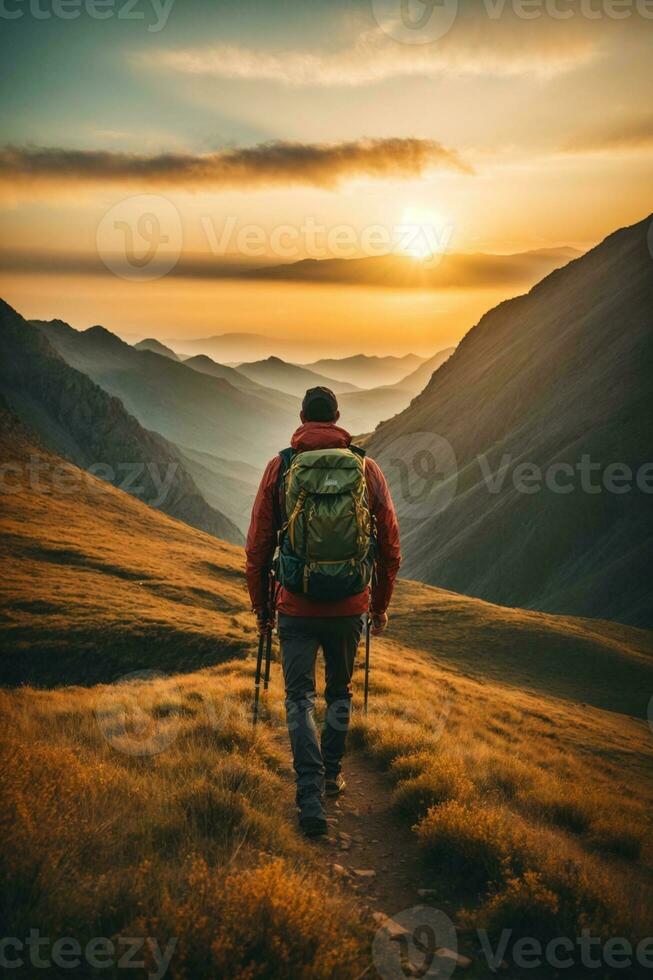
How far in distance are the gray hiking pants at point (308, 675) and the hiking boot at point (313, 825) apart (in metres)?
0.05

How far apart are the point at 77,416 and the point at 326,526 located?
422ft

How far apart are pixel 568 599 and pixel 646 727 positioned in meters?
41.2

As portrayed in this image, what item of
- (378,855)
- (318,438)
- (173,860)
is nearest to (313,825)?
(378,855)

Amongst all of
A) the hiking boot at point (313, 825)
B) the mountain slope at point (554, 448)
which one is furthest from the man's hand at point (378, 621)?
the mountain slope at point (554, 448)

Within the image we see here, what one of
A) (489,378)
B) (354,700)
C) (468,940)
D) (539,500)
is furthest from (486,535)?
(468,940)

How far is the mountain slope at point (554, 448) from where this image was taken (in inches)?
3071

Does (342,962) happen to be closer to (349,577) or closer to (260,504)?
(349,577)

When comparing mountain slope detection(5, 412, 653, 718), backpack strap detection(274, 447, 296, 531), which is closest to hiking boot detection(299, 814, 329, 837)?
backpack strap detection(274, 447, 296, 531)

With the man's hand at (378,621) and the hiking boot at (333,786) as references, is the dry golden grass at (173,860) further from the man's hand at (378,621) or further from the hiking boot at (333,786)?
the man's hand at (378,621)

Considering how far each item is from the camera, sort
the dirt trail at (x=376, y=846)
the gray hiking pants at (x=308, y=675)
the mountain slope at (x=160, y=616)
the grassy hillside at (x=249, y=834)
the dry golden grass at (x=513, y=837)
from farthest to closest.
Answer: the mountain slope at (x=160, y=616) < the gray hiking pants at (x=308, y=675) < the dirt trail at (x=376, y=846) < the dry golden grass at (x=513, y=837) < the grassy hillside at (x=249, y=834)

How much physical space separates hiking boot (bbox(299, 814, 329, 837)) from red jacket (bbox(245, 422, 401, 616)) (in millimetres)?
1882

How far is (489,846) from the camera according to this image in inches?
199

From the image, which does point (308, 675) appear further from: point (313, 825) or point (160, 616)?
point (160, 616)

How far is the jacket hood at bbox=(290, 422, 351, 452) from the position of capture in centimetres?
573
